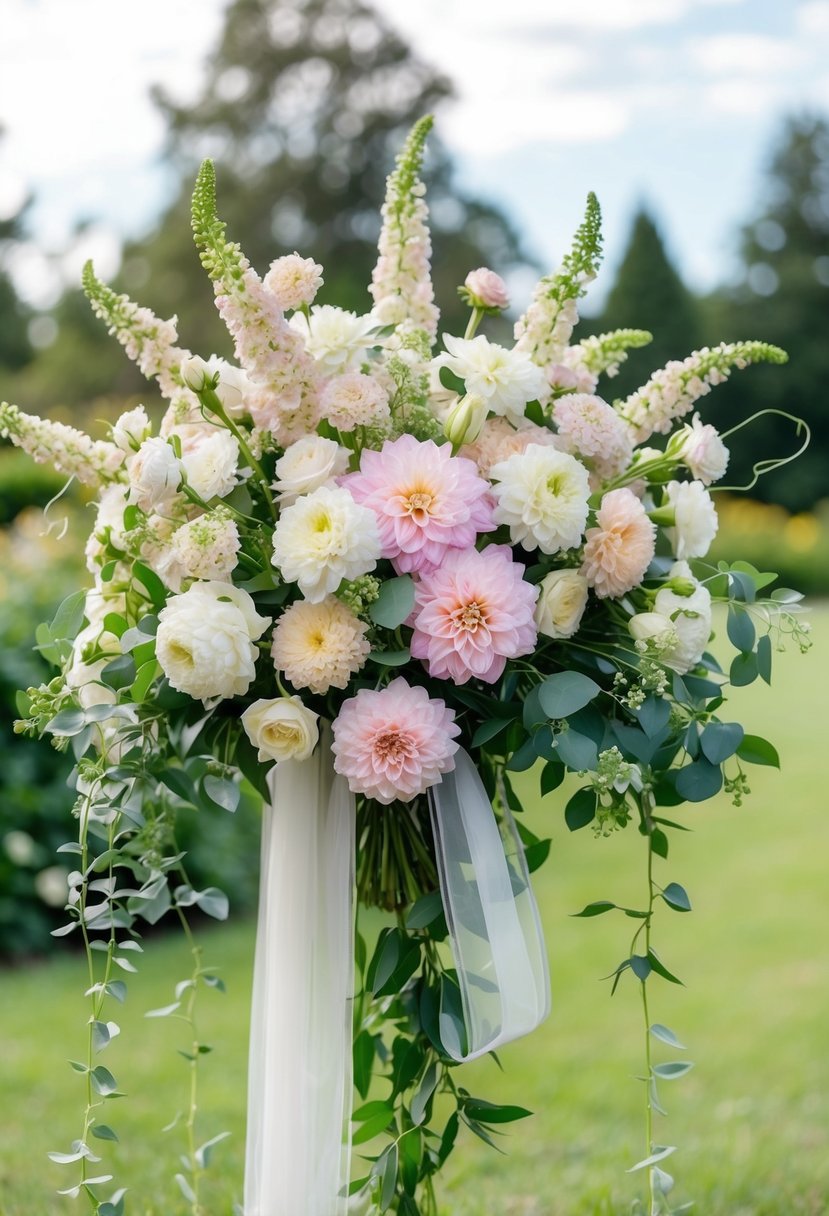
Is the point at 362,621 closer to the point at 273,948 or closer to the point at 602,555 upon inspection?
the point at 602,555

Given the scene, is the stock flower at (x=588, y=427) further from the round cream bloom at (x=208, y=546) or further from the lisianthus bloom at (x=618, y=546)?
the round cream bloom at (x=208, y=546)

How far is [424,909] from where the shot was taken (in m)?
1.77

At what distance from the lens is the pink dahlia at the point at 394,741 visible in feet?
5.20

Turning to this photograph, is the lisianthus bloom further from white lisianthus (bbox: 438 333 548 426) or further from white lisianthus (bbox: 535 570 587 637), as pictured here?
white lisianthus (bbox: 438 333 548 426)

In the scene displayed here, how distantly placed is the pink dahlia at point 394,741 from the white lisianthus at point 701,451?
0.53 metres

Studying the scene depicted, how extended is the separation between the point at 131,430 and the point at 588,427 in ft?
2.10

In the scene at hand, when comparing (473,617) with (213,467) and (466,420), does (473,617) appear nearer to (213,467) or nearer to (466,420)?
(466,420)

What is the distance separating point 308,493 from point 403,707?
307 mm

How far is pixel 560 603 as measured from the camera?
1.66m

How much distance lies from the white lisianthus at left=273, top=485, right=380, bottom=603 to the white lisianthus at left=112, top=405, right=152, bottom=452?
32 centimetres

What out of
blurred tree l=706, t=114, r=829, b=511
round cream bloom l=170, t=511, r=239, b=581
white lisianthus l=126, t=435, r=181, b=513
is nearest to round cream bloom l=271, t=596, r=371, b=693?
round cream bloom l=170, t=511, r=239, b=581

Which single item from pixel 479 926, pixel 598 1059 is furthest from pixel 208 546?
pixel 598 1059

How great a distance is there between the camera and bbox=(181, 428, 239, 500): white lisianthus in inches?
64.9

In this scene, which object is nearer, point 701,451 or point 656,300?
point 701,451
